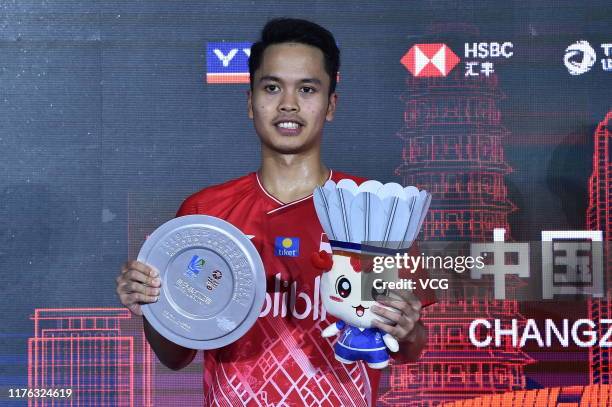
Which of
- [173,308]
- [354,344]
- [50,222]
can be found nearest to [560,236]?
[354,344]

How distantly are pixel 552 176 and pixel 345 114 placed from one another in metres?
0.70

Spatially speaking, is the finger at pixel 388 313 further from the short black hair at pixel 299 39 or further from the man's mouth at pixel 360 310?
the short black hair at pixel 299 39

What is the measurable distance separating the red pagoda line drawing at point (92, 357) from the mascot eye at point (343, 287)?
1200 millimetres

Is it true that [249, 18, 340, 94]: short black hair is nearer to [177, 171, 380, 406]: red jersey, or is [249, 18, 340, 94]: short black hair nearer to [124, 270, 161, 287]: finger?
[177, 171, 380, 406]: red jersey

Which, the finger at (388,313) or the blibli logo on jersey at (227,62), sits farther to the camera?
the blibli logo on jersey at (227,62)

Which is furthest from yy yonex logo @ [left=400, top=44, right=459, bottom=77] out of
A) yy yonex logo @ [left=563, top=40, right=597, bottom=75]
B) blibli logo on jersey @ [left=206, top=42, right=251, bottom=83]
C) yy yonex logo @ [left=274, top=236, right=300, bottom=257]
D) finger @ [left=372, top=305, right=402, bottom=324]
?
finger @ [left=372, top=305, right=402, bottom=324]

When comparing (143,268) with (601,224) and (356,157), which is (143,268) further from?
(601,224)

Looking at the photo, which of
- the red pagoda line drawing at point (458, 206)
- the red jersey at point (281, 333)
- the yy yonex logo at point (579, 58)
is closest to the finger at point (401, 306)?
the red jersey at point (281, 333)

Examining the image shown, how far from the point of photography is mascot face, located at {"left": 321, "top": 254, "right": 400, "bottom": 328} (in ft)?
5.58

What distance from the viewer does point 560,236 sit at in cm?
269

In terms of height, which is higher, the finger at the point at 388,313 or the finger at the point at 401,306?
the finger at the point at 401,306

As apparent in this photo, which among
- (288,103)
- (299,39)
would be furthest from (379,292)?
(299,39)

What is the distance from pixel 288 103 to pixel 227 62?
822mm

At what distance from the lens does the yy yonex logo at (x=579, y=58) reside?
107 inches
